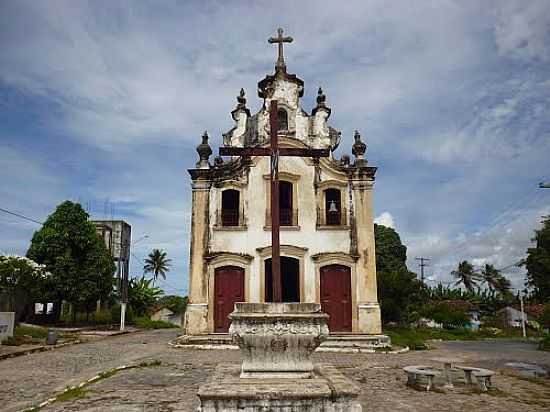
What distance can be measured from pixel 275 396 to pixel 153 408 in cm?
297

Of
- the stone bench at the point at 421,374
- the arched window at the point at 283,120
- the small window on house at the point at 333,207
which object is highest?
the arched window at the point at 283,120

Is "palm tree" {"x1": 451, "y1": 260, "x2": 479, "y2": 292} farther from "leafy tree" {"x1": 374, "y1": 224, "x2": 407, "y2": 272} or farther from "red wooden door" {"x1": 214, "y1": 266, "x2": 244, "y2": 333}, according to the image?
"red wooden door" {"x1": 214, "y1": 266, "x2": 244, "y2": 333}

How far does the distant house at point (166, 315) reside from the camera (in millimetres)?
39444

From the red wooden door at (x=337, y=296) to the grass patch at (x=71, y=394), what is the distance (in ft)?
31.5

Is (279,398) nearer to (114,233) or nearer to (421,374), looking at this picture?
(421,374)

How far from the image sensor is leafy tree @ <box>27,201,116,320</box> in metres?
25.4

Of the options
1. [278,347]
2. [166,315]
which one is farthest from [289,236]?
[166,315]

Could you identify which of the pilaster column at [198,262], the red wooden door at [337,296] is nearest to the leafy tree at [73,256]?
the pilaster column at [198,262]

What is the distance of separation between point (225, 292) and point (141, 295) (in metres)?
19.2

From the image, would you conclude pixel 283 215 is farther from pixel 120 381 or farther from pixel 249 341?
pixel 249 341

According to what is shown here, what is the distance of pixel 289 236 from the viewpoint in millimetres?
17203

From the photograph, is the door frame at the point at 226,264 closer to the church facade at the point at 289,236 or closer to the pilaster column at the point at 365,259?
the church facade at the point at 289,236

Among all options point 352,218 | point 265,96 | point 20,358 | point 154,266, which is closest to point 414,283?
point 352,218

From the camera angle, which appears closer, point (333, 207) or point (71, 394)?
point (71, 394)
